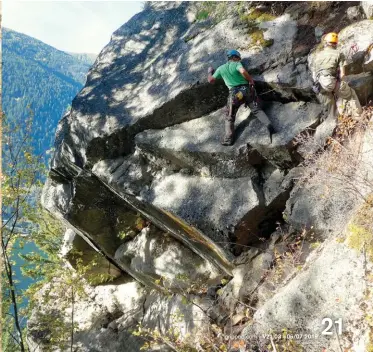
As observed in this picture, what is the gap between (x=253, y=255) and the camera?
27.4 feet

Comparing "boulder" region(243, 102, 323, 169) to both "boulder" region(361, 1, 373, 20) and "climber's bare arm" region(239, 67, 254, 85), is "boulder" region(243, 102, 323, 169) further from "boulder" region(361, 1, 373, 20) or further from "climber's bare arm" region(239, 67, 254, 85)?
"boulder" region(361, 1, 373, 20)

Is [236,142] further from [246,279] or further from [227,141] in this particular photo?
[246,279]

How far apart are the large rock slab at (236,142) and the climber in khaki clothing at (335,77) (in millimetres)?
674

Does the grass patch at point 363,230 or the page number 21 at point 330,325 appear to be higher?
the grass patch at point 363,230

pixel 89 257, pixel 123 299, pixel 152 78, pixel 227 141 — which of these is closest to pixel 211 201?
pixel 227 141

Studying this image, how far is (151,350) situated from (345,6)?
455 inches

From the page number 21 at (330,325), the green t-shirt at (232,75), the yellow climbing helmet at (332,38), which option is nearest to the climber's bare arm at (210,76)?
the green t-shirt at (232,75)

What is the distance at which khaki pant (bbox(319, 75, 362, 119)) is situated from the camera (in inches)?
275

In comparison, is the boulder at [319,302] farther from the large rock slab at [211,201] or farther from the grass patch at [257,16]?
the grass patch at [257,16]

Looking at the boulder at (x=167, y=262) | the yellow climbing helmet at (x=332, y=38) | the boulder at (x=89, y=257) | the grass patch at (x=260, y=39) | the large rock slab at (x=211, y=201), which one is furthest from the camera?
the boulder at (x=89, y=257)

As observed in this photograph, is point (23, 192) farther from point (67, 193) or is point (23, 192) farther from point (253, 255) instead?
point (253, 255)

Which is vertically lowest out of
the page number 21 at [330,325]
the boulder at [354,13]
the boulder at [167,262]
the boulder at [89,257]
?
the boulder at [89,257]

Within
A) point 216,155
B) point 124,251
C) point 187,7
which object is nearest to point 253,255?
point 216,155

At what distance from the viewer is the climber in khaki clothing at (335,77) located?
6.97m
